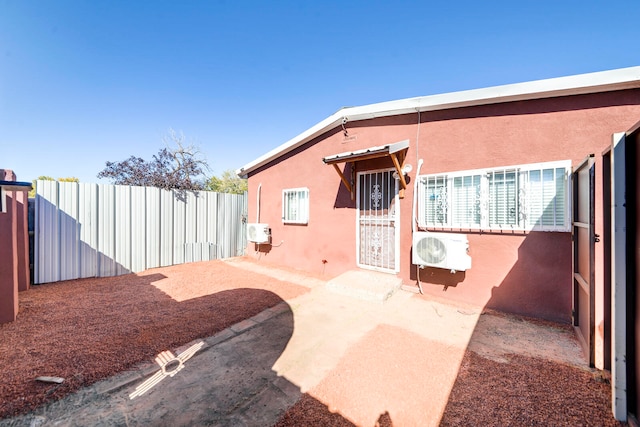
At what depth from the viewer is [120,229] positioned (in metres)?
6.39

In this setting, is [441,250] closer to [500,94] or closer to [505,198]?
[505,198]

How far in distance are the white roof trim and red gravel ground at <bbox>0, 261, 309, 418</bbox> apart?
4228 millimetres

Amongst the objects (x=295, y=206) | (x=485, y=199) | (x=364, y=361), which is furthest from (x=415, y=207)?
(x=295, y=206)

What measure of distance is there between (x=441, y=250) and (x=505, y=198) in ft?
4.32

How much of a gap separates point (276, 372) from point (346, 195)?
4250 millimetres

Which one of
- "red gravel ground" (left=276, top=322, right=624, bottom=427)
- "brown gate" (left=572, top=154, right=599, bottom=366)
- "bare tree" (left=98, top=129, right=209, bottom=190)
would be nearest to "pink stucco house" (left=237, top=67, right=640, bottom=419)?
"brown gate" (left=572, top=154, right=599, bottom=366)

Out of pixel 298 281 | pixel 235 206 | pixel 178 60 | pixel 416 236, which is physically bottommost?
pixel 298 281

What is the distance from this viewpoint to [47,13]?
4336mm

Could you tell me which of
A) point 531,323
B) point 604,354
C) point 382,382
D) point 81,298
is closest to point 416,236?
point 531,323

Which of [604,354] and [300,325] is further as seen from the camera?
[300,325]

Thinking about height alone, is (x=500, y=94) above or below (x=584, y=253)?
above

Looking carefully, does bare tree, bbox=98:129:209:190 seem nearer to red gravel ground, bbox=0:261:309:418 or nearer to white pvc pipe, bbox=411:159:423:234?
red gravel ground, bbox=0:261:309:418

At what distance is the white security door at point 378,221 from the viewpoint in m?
5.10

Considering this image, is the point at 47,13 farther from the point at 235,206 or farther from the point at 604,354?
the point at 604,354
